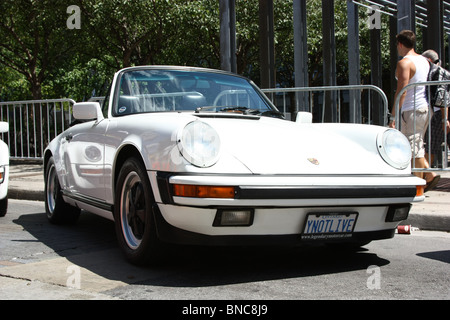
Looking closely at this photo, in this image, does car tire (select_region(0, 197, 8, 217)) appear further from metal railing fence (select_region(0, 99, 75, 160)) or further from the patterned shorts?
the patterned shorts

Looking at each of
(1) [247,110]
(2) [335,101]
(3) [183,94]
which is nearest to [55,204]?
(3) [183,94]

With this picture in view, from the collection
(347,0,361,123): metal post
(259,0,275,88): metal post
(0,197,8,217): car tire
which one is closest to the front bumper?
(0,197,8,217): car tire

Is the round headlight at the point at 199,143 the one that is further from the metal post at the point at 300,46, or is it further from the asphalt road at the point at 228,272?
the metal post at the point at 300,46

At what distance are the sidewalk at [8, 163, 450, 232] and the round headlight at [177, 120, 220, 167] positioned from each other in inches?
124

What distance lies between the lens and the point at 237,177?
377cm

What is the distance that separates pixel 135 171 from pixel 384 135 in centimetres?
180

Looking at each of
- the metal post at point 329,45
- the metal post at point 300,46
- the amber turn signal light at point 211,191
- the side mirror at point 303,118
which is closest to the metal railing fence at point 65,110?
the metal post at point 300,46

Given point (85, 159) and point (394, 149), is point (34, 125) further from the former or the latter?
point (394, 149)

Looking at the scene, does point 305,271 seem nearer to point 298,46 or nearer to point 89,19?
point 298,46

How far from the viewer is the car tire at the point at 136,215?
4105 mm

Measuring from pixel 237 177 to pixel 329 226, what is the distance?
75 cm

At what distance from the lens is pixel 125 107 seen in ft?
16.8
